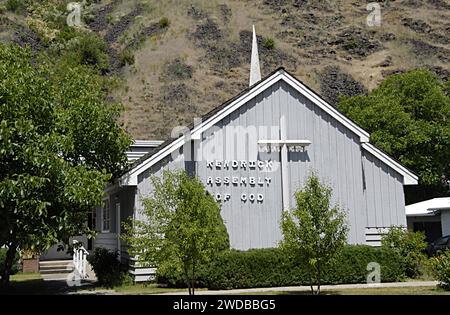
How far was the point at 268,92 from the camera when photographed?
18688 mm

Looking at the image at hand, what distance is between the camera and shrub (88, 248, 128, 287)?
1742cm

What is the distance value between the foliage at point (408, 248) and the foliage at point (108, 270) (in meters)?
8.90

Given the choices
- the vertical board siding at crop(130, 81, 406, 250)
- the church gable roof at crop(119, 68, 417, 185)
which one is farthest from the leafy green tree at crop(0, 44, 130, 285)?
the vertical board siding at crop(130, 81, 406, 250)

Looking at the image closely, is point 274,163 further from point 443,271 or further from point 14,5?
point 14,5

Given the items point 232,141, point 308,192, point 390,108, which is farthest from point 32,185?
point 390,108

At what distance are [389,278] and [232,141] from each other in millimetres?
6949

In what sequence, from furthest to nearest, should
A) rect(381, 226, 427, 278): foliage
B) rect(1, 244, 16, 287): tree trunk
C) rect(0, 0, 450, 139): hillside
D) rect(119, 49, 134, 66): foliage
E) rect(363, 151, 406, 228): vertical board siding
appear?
rect(119, 49, 134, 66): foliage, rect(0, 0, 450, 139): hillside, rect(363, 151, 406, 228): vertical board siding, rect(381, 226, 427, 278): foliage, rect(1, 244, 16, 287): tree trunk

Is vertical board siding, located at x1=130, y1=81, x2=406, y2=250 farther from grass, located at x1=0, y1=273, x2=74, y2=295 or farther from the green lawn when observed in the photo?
grass, located at x1=0, y1=273, x2=74, y2=295

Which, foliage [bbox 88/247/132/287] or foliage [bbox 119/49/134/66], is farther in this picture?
foliage [bbox 119/49/134/66]

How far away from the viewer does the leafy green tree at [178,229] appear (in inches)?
453

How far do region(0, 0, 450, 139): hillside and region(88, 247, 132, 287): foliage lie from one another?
3650 cm

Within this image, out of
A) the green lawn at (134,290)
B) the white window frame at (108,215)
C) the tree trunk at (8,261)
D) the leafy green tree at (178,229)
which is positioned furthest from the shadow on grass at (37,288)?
the leafy green tree at (178,229)

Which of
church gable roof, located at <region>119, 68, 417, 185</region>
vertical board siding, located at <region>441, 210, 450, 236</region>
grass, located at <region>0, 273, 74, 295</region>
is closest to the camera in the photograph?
grass, located at <region>0, 273, 74, 295</region>

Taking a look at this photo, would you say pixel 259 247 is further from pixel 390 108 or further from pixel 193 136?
pixel 390 108
